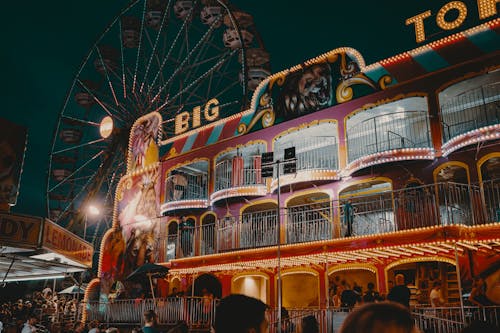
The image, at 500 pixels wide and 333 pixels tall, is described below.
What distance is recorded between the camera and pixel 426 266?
18109mm

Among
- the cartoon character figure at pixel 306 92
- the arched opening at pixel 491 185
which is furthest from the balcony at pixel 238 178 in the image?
the arched opening at pixel 491 185

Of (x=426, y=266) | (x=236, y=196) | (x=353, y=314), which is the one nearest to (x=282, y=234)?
(x=236, y=196)

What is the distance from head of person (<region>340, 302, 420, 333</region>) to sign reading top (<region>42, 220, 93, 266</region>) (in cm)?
1031

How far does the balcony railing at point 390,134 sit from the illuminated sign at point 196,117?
26.2 ft

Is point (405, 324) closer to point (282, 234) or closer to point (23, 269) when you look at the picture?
point (23, 269)

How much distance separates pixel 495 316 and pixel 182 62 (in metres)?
22.7

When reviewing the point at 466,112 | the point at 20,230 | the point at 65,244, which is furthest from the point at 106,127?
the point at 20,230

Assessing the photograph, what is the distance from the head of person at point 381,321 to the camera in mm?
1953

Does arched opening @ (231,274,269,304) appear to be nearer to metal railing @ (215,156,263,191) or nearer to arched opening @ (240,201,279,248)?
arched opening @ (240,201,279,248)

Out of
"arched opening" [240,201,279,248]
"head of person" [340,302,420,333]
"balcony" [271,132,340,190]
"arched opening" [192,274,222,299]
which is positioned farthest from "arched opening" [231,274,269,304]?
"head of person" [340,302,420,333]

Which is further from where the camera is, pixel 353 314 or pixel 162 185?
pixel 162 185

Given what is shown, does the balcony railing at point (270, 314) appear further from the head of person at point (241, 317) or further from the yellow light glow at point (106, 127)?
the yellow light glow at point (106, 127)

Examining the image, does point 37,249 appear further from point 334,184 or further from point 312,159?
point 312,159

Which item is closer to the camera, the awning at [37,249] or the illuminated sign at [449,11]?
the awning at [37,249]
